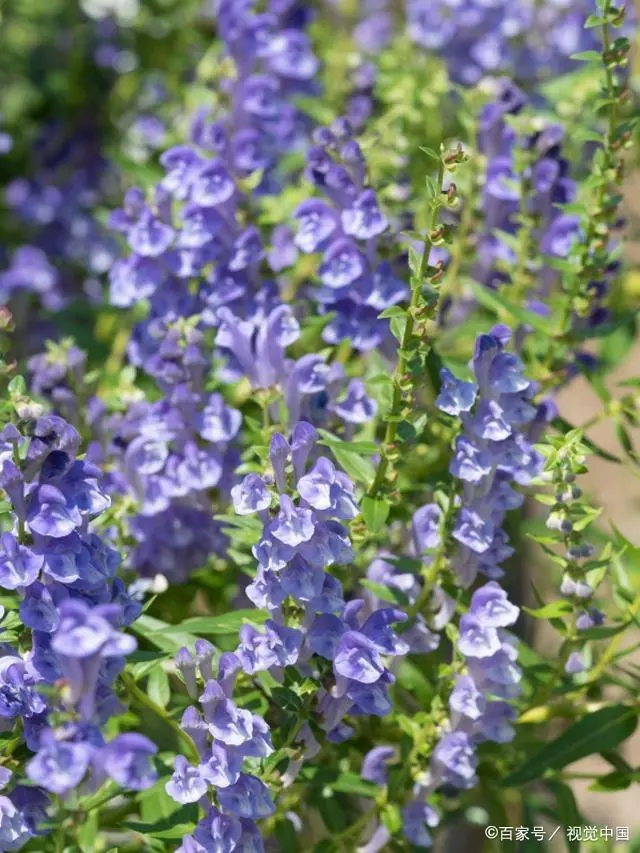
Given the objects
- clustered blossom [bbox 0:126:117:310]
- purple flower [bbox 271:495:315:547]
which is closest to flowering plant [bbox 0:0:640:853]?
purple flower [bbox 271:495:315:547]

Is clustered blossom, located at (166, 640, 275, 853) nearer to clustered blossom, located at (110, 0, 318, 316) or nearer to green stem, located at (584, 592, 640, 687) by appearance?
green stem, located at (584, 592, 640, 687)

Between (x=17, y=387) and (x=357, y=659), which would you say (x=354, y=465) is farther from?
(x=17, y=387)

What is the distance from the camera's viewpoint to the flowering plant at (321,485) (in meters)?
1.39

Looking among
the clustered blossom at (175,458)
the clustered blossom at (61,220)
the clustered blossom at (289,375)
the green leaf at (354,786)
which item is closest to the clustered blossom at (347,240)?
the clustered blossom at (289,375)

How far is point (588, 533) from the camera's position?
1.90m

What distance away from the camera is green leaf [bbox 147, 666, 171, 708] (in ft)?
5.23

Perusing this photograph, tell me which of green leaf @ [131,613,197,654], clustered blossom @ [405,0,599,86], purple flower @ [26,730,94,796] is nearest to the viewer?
purple flower @ [26,730,94,796]

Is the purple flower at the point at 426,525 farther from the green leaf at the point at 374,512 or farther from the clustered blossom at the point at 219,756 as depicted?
the clustered blossom at the point at 219,756

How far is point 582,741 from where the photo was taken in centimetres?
172

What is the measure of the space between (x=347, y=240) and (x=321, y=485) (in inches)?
22.7

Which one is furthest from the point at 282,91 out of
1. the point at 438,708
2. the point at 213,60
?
the point at 438,708

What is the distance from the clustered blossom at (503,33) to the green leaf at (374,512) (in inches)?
63.4

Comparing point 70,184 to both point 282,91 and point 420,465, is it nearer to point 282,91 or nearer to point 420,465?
point 282,91

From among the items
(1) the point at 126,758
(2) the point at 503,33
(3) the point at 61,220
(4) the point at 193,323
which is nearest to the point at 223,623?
(1) the point at 126,758
